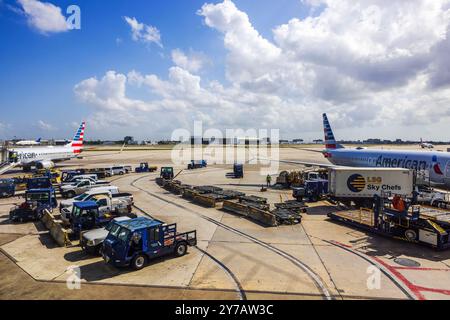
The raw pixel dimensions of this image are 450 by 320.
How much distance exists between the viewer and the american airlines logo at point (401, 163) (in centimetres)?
3183

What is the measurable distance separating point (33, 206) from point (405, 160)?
3838 centimetres

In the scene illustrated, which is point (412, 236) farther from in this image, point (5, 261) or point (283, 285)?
point (5, 261)

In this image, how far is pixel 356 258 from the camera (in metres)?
15.8

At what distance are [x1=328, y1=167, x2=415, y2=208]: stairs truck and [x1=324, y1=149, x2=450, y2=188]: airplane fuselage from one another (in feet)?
23.4

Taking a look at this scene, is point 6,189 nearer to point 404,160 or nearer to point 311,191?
point 311,191

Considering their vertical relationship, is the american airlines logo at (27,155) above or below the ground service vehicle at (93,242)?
above

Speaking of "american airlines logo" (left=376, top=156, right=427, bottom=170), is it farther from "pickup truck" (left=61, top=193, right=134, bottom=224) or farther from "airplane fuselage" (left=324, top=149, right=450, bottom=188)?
"pickup truck" (left=61, top=193, right=134, bottom=224)

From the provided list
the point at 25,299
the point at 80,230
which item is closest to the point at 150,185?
the point at 80,230

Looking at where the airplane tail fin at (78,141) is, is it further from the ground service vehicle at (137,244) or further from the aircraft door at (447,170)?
the aircraft door at (447,170)

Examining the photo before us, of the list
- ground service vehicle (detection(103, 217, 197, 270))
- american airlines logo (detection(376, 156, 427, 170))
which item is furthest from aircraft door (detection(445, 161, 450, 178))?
ground service vehicle (detection(103, 217, 197, 270))

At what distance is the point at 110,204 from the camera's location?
23406 millimetres

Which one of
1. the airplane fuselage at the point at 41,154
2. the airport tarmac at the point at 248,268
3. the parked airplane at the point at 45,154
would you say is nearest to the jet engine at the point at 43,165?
the parked airplane at the point at 45,154

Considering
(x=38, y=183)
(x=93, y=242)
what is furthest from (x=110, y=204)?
(x=38, y=183)

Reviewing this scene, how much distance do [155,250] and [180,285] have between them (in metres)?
2.96
